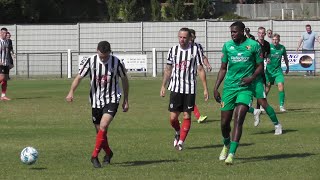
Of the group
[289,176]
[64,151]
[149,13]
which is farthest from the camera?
[149,13]

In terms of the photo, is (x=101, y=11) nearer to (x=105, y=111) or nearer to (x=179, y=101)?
(x=179, y=101)

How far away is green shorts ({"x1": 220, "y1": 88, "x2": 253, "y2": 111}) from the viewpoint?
41.4 feet

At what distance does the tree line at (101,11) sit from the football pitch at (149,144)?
106 ft

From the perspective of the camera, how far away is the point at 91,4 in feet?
211

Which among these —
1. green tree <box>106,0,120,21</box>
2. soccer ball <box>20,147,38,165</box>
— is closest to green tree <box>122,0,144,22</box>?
green tree <box>106,0,120,21</box>

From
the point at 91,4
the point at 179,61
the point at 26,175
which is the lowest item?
the point at 26,175

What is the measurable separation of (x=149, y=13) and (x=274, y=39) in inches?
1692

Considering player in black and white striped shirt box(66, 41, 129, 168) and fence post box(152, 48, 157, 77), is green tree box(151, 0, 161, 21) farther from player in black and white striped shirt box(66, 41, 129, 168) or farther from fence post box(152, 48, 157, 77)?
player in black and white striped shirt box(66, 41, 129, 168)

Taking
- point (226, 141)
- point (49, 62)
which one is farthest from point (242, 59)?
point (49, 62)

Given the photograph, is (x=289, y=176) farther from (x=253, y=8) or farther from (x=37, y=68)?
(x=253, y=8)

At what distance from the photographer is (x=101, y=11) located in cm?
6444

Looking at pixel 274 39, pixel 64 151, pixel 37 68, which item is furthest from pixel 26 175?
pixel 37 68

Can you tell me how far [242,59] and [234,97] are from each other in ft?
1.94

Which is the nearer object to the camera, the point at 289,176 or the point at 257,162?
the point at 289,176
